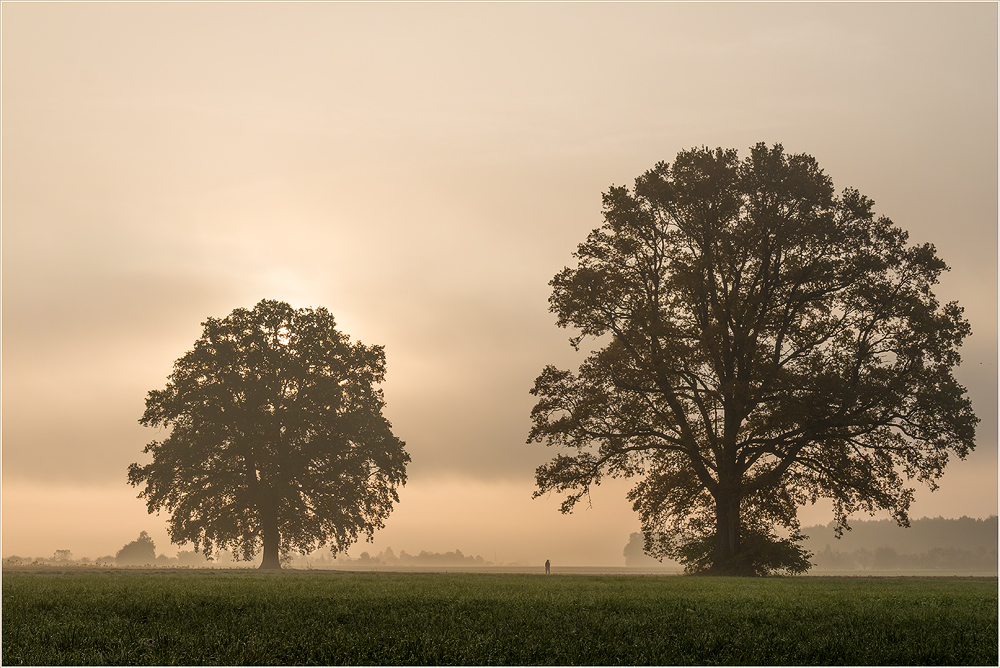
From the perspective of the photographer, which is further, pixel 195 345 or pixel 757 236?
pixel 195 345

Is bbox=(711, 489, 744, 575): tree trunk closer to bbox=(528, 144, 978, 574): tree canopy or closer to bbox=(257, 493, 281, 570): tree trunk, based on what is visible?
bbox=(528, 144, 978, 574): tree canopy

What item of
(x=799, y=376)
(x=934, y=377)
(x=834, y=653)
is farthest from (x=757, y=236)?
(x=834, y=653)

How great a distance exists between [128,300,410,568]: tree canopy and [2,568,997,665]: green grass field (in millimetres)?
28637

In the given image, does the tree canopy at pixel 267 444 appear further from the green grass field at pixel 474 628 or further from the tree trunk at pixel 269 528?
the green grass field at pixel 474 628

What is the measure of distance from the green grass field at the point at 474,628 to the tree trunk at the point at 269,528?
2878 cm

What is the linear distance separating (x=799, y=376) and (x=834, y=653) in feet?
70.8

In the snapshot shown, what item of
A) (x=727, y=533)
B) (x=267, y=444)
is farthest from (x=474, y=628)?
(x=267, y=444)

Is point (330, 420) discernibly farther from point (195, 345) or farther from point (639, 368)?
point (639, 368)

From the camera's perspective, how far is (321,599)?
17.6 m

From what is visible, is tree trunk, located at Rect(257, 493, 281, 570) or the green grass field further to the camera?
tree trunk, located at Rect(257, 493, 281, 570)

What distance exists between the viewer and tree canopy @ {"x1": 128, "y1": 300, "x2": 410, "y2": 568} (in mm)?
47469

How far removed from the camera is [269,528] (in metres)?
47.9

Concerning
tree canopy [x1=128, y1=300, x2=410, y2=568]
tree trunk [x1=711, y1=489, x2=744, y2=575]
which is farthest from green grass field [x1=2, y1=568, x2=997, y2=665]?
tree canopy [x1=128, y1=300, x2=410, y2=568]

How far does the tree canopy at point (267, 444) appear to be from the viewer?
156 ft
